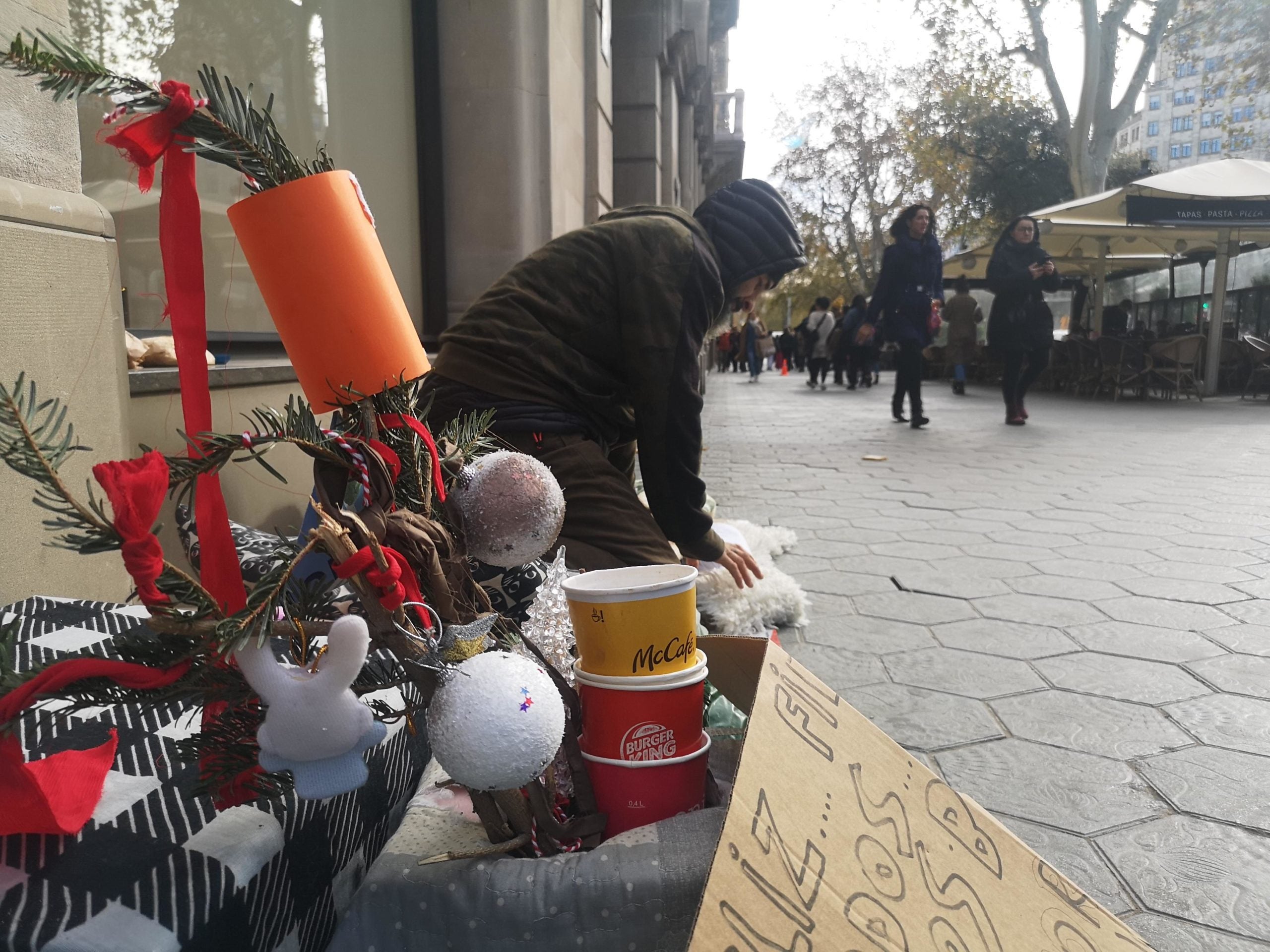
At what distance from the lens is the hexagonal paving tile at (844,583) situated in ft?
12.5

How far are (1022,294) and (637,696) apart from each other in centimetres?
985

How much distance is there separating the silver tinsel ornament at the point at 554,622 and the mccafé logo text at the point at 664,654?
294 mm

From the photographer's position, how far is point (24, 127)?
1.76m

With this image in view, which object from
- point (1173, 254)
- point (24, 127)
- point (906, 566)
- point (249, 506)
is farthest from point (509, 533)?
point (1173, 254)

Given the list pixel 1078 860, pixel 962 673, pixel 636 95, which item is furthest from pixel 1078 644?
pixel 636 95

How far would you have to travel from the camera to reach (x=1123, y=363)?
14.7 metres

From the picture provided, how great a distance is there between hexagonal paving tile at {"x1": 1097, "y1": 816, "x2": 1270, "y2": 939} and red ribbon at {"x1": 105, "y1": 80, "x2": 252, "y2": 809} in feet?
5.59

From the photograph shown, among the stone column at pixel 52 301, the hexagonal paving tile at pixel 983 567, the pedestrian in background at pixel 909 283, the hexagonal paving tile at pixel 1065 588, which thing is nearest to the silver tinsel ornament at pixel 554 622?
the stone column at pixel 52 301

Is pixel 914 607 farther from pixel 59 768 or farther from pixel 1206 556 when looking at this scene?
pixel 59 768

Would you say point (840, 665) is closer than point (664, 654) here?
No

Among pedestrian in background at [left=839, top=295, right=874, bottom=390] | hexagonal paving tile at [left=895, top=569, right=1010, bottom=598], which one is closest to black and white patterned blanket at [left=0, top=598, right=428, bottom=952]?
hexagonal paving tile at [left=895, top=569, right=1010, bottom=598]

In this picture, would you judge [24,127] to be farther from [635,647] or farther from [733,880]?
[733,880]

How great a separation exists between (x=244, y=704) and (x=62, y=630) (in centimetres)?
75

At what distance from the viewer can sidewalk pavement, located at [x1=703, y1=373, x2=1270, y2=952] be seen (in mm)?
1883
